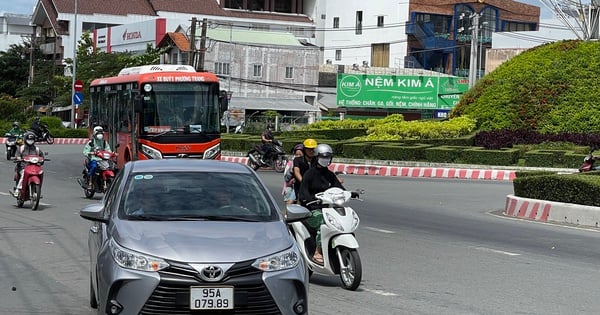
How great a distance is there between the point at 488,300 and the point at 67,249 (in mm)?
6275

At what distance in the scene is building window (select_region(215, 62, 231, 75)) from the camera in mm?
74750

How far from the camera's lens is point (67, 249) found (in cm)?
1383

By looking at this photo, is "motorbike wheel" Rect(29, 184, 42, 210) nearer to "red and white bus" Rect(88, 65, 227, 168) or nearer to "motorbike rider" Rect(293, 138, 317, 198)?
"red and white bus" Rect(88, 65, 227, 168)

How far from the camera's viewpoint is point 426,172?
34719mm

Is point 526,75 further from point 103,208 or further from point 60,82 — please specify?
point 60,82

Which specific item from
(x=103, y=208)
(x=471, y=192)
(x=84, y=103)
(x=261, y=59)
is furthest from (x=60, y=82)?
(x=103, y=208)

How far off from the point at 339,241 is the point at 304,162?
306cm

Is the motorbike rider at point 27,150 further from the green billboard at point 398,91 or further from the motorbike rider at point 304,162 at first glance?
the green billboard at point 398,91

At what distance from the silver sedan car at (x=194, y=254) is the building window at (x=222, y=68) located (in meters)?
66.7

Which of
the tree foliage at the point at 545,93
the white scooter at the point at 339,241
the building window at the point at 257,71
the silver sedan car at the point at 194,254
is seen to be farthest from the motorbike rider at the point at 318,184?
the building window at the point at 257,71

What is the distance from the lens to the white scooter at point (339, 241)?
414 inches

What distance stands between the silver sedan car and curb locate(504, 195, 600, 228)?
11552mm

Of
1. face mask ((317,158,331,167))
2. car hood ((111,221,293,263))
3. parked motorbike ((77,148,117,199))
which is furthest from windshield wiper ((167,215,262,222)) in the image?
parked motorbike ((77,148,117,199))

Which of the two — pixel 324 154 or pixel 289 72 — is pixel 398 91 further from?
pixel 324 154
